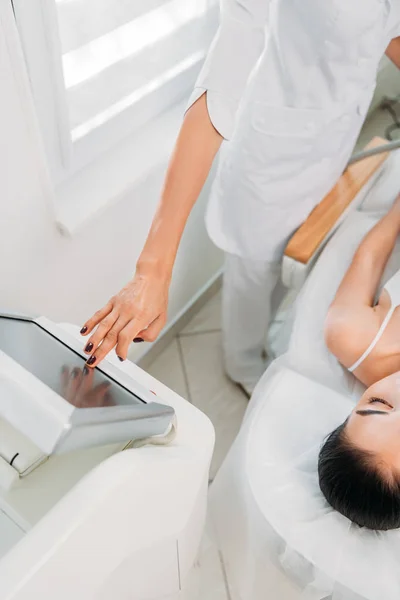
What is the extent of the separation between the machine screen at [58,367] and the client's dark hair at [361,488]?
0.43 metres

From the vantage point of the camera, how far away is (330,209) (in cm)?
118

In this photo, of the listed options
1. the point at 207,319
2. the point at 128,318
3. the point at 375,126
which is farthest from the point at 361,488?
the point at 375,126

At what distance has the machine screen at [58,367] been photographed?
536 millimetres

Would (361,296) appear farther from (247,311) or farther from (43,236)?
(43,236)

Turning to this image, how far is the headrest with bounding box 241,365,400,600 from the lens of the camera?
814 millimetres

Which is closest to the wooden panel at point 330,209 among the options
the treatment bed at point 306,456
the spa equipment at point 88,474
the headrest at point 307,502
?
the treatment bed at point 306,456

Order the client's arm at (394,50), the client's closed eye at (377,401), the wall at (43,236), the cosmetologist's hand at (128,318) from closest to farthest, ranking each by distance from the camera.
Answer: the cosmetologist's hand at (128,318) < the wall at (43,236) < the client's closed eye at (377,401) < the client's arm at (394,50)

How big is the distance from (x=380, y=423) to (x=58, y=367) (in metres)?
0.54

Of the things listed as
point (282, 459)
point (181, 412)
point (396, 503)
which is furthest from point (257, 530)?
point (181, 412)

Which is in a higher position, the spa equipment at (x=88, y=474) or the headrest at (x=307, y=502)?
the spa equipment at (x=88, y=474)

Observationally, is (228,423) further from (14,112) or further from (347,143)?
(14,112)

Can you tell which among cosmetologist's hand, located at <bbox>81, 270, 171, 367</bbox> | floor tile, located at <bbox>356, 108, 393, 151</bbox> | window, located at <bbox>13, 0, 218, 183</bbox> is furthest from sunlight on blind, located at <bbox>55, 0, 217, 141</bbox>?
floor tile, located at <bbox>356, 108, 393, 151</bbox>

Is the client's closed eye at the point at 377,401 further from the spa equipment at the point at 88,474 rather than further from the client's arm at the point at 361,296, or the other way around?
the spa equipment at the point at 88,474

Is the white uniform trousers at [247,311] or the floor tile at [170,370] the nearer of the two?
the white uniform trousers at [247,311]
